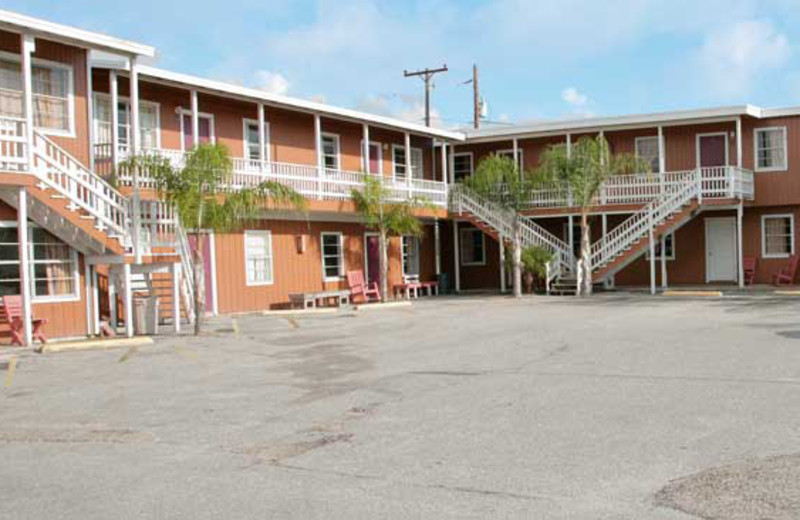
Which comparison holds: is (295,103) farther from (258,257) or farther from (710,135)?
(710,135)

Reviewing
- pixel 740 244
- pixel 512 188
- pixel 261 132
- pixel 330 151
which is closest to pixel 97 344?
pixel 261 132

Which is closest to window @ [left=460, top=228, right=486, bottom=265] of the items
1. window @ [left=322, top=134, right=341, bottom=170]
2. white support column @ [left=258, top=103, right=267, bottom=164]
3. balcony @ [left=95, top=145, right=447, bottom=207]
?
balcony @ [left=95, top=145, right=447, bottom=207]

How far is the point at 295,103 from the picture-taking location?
25578mm

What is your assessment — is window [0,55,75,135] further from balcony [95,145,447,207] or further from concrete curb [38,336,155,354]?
concrete curb [38,336,155,354]

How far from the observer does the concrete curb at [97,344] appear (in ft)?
52.0

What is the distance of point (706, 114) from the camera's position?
29812 mm

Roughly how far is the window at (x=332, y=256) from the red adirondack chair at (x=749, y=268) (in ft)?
44.7

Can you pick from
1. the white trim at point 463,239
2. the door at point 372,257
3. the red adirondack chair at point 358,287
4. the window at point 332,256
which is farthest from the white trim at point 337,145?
the white trim at point 463,239

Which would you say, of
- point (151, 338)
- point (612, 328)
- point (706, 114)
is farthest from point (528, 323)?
point (706, 114)

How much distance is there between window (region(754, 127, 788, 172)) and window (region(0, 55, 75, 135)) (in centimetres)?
2238

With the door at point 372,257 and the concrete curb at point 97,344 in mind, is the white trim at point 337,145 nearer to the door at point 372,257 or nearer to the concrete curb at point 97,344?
the door at point 372,257

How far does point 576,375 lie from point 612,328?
20.4ft

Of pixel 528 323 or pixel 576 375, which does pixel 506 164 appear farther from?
pixel 576 375

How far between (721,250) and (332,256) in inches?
535
